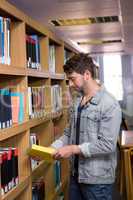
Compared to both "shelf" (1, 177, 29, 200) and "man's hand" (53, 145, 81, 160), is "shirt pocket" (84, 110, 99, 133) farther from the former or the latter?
"shelf" (1, 177, 29, 200)

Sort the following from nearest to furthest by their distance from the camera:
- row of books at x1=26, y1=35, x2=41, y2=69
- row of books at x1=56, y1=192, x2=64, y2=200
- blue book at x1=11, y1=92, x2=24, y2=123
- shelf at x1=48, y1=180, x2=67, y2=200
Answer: blue book at x1=11, y1=92, x2=24, y2=123
row of books at x1=26, y1=35, x2=41, y2=69
shelf at x1=48, y1=180, x2=67, y2=200
row of books at x1=56, y1=192, x2=64, y2=200

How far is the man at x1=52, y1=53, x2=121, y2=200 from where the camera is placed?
202 cm

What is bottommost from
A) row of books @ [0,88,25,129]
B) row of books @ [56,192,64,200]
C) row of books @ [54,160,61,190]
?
row of books @ [56,192,64,200]

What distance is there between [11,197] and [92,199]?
523mm

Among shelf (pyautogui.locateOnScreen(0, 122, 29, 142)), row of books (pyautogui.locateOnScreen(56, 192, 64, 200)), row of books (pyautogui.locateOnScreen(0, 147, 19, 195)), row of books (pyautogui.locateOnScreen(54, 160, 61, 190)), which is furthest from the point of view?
row of books (pyautogui.locateOnScreen(56, 192, 64, 200))

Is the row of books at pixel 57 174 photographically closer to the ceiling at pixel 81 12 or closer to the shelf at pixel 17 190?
the shelf at pixel 17 190

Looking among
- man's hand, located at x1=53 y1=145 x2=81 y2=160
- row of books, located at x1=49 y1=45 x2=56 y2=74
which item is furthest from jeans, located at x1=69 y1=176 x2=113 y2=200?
row of books, located at x1=49 y1=45 x2=56 y2=74

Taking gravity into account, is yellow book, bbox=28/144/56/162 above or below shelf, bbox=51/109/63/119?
below

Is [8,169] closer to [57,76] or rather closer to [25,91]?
[25,91]

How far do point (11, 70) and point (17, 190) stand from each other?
806 millimetres

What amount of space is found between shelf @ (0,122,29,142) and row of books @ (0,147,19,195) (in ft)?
0.46

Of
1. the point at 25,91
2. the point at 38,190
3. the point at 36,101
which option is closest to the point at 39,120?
the point at 36,101

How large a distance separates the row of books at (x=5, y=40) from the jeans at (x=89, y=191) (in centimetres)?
93

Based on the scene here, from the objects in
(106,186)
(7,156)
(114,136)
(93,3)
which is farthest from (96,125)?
(93,3)
